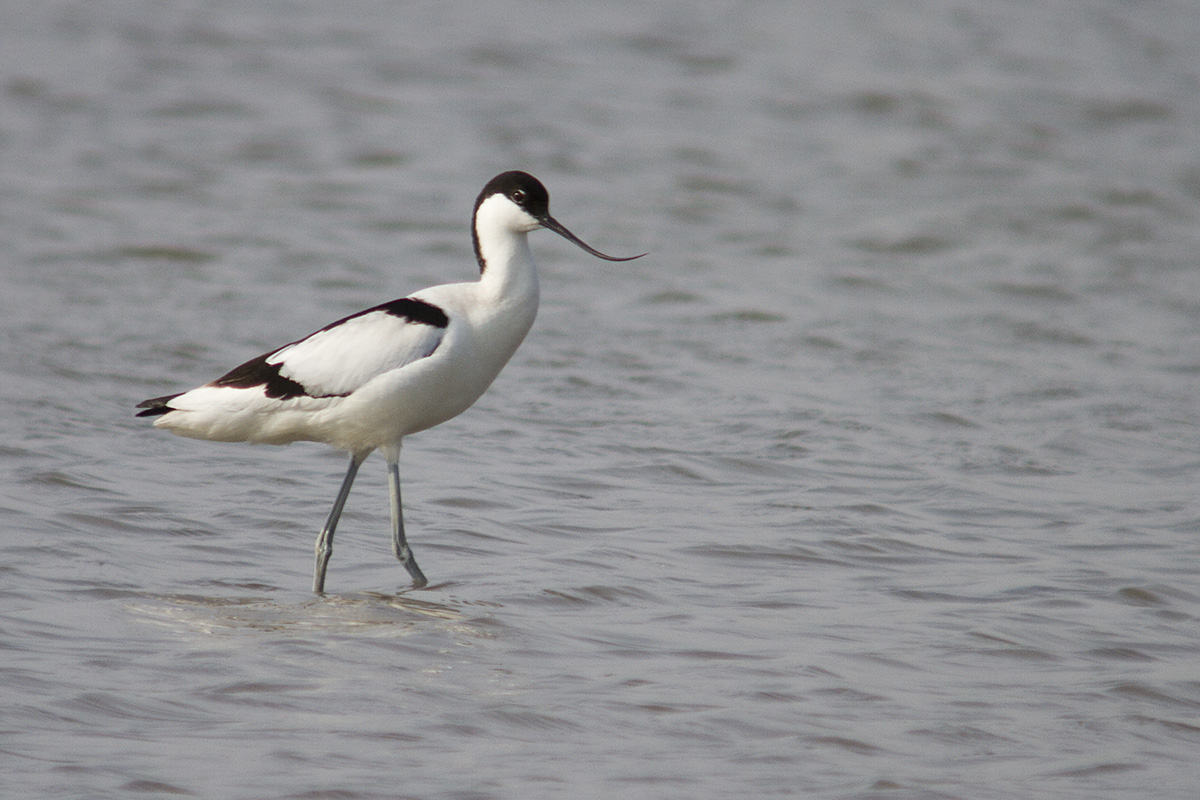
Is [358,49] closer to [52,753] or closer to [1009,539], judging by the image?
[1009,539]

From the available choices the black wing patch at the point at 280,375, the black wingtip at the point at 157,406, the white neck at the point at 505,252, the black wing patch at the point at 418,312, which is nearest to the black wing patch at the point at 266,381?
the black wing patch at the point at 280,375

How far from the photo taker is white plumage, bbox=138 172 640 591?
17.5 feet

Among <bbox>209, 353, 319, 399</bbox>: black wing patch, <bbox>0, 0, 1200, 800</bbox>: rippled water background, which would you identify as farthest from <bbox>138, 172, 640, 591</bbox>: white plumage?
<bbox>0, 0, 1200, 800</bbox>: rippled water background

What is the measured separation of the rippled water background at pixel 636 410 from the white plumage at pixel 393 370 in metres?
0.51

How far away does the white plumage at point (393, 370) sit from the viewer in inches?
210

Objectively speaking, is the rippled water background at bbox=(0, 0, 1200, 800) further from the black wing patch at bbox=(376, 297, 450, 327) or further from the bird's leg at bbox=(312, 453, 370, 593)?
the black wing patch at bbox=(376, 297, 450, 327)

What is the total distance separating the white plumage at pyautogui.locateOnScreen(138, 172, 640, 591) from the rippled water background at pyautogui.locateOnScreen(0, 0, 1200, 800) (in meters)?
0.51

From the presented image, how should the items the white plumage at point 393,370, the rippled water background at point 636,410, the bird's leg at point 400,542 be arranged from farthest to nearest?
the bird's leg at point 400,542 < the white plumage at point 393,370 < the rippled water background at point 636,410

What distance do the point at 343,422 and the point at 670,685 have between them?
1.67 metres

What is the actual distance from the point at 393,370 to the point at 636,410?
9.21ft

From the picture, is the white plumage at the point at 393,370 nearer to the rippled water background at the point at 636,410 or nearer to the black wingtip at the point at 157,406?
the black wingtip at the point at 157,406

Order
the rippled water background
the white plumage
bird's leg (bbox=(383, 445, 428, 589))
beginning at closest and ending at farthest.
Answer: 1. the rippled water background
2. the white plumage
3. bird's leg (bbox=(383, 445, 428, 589))

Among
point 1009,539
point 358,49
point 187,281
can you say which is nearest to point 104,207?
point 187,281

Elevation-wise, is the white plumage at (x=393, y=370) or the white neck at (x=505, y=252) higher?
the white neck at (x=505, y=252)
